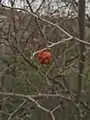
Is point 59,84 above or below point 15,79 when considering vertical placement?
above

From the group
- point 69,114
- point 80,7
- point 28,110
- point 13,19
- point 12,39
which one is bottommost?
point 69,114

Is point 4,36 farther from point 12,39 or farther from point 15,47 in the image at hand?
point 15,47

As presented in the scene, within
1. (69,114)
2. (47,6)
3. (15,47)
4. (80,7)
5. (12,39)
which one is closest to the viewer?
(80,7)

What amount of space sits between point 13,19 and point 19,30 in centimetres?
18

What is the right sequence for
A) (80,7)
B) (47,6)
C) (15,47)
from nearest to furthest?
(80,7) → (15,47) → (47,6)

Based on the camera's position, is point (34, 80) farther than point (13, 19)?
Yes

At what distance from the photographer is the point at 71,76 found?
3166 millimetres

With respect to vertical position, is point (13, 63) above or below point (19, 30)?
below

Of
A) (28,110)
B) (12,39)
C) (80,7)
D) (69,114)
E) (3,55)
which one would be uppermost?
(80,7)

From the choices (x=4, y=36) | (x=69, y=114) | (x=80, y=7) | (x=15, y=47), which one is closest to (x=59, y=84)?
(x=15, y=47)

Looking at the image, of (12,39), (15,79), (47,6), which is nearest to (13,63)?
(15,79)

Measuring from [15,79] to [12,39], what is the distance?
0.73 meters

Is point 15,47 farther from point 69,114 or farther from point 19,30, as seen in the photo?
point 69,114

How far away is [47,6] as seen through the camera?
304 centimetres
